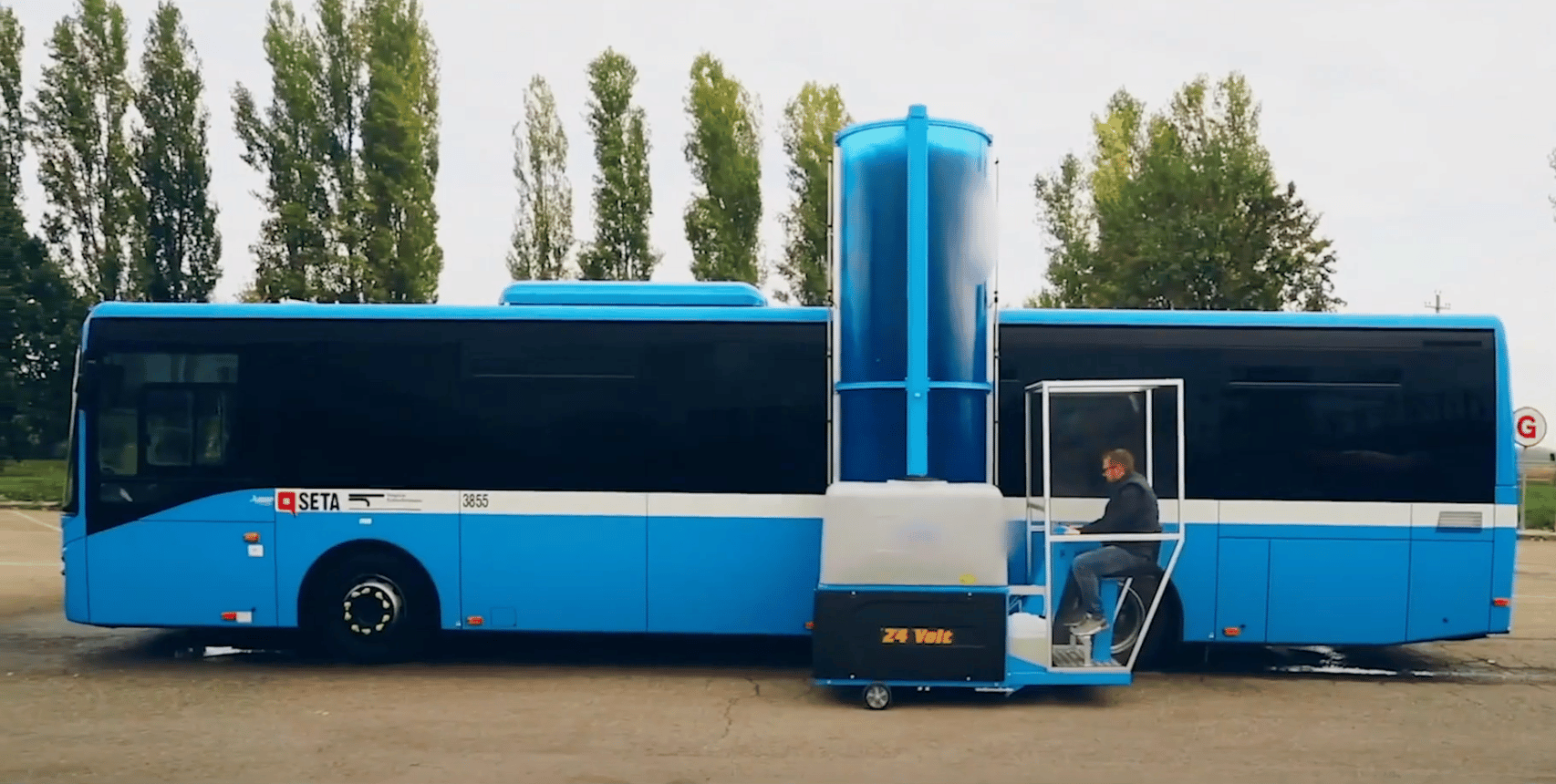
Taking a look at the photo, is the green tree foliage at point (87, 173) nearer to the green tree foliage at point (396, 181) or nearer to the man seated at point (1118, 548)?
the green tree foliage at point (396, 181)

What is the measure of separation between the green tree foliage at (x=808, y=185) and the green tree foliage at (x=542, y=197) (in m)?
7.58

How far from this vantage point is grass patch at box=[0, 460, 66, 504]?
33.4 meters

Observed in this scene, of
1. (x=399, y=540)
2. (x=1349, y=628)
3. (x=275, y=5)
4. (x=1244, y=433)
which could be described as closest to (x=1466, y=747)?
(x=1349, y=628)

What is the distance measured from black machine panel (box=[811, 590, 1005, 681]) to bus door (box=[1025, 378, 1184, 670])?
0.70 meters

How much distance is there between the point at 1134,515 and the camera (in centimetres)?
975

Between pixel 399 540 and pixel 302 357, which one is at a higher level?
pixel 302 357

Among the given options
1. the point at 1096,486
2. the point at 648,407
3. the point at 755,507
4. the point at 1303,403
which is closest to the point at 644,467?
the point at 648,407

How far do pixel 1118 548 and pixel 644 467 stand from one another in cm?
367

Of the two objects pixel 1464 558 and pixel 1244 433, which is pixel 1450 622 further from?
pixel 1244 433

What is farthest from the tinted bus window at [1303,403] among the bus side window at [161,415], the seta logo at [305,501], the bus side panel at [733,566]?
the bus side window at [161,415]

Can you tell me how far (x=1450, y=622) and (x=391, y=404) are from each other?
27.8ft

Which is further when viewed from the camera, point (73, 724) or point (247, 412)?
point (247, 412)

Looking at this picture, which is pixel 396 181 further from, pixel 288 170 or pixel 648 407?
pixel 648 407

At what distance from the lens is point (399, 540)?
35.5ft
